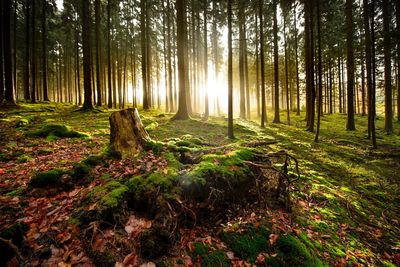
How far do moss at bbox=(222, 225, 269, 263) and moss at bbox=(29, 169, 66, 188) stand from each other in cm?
337

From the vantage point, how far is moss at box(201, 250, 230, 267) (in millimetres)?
2987

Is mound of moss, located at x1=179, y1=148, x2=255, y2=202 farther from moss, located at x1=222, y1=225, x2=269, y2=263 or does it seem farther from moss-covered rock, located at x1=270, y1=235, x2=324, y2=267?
moss-covered rock, located at x1=270, y1=235, x2=324, y2=267

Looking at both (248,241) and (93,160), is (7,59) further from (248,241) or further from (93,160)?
(248,241)

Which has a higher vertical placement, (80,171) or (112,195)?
(80,171)

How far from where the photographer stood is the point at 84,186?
4.16 metres

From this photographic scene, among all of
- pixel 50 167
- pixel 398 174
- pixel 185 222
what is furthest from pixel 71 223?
pixel 398 174

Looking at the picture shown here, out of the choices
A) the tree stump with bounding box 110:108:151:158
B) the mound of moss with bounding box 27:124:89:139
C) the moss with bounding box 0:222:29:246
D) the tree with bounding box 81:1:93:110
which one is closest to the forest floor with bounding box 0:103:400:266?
the moss with bounding box 0:222:29:246

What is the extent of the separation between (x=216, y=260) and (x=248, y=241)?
0.67 metres

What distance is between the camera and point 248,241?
3443 mm

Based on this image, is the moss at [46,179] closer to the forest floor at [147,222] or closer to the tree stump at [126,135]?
the forest floor at [147,222]

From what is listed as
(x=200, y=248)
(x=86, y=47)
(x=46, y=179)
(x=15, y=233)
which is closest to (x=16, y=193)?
(x=46, y=179)

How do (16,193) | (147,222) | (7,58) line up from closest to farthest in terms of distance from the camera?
(147,222) → (16,193) → (7,58)

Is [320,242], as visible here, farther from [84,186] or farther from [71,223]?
[84,186]

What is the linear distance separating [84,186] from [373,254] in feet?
19.1
